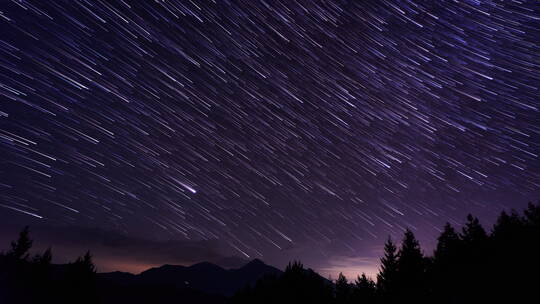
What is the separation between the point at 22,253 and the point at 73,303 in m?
22.6

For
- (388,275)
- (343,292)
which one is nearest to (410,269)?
(388,275)

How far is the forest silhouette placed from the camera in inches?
713

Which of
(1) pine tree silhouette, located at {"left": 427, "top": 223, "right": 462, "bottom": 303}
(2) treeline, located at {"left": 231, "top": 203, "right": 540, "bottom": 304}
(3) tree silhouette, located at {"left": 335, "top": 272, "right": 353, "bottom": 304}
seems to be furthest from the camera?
(3) tree silhouette, located at {"left": 335, "top": 272, "right": 353, "bottom": 304}

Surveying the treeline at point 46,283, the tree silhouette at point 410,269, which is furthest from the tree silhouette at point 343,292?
the treeline at point 46,283

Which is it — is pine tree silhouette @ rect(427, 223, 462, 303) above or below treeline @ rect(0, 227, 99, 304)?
above

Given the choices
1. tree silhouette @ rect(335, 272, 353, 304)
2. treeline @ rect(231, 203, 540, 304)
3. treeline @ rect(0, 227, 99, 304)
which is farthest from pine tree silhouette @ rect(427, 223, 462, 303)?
treeline @ rect(0, 227, 99, 304)

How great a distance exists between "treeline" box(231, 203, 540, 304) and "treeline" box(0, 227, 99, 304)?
16.3 m

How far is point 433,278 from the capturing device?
21.5 meters

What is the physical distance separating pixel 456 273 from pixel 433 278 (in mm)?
1535

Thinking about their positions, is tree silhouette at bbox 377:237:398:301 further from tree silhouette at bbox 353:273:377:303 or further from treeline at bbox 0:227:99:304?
treeline at bbox 0:227:99:304

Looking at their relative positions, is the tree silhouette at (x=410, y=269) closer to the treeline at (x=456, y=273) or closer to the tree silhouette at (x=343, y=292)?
the treeline at (x=456, y=273)

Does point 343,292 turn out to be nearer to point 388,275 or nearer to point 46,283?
point 388,275

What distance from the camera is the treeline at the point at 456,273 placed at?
17.8m

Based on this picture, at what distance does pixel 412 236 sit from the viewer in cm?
2231
